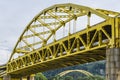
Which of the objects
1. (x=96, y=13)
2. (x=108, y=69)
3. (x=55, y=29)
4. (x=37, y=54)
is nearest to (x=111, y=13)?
(x=96, y=13)

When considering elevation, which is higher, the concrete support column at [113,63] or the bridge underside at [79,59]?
the concrete support column at [113,63]

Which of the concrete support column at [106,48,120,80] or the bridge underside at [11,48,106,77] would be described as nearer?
the concrete support column at [106,48,120,80]

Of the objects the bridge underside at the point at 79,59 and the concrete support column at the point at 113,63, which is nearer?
the concrete support column at the point at 113,63

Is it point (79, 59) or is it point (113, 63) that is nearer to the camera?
point (113, 63)

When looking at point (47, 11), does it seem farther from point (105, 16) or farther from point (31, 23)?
point (105, 16)

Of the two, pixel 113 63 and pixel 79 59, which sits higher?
pixel 113 63

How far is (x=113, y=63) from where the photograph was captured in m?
45.9

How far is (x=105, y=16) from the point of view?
4962 centimetres

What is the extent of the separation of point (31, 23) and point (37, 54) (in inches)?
491

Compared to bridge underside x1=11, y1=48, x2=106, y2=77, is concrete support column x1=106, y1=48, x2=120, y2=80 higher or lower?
higher

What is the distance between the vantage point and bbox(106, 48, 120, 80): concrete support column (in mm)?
45438

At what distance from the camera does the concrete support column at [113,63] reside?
45.4m

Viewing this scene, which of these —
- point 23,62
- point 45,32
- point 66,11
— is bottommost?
point 23,62

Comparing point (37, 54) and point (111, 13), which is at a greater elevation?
point (111, 13)
